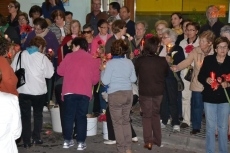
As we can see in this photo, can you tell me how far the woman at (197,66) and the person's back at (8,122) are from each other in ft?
14.4

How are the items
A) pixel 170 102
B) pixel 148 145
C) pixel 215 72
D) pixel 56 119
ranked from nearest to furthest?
pixel 215 72 < pixel 148 145 < pixel 170 102 < pixel 56 119

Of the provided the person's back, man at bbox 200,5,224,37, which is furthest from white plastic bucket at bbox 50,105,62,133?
the person's back

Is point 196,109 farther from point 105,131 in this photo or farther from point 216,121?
point 105,131

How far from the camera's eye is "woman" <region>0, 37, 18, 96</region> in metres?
7.80

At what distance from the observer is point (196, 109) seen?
9578 millimetres

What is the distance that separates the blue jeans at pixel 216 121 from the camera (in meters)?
8.08

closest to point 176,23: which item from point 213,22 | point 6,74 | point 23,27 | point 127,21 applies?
point 213,22

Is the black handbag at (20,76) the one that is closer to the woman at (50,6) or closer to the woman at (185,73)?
the woman at (185,73)

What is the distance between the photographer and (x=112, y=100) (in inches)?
334

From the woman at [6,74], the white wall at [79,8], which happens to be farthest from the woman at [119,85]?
the white wall at [79,8]

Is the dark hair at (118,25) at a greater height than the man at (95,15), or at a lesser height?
lesser

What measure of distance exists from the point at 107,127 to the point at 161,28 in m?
2.29

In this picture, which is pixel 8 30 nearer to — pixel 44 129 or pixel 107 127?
pixel 44 129

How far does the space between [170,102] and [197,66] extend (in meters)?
0.95
